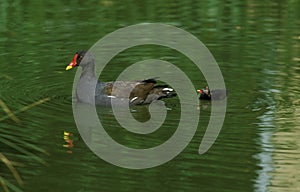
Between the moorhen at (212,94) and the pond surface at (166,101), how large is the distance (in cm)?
12

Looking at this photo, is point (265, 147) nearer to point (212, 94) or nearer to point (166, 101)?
point (212, 94)

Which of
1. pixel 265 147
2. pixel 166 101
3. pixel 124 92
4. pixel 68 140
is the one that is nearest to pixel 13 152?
pixel 68 140

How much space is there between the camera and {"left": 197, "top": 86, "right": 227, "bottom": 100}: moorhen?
11125mm

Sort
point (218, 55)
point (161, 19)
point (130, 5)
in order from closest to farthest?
point (218, 55) < point (161, 19) < point (130, 5)

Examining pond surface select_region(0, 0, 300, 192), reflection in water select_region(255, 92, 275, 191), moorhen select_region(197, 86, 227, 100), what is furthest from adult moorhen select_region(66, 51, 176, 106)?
reflection in water select_region(255, 92, 275, 191)

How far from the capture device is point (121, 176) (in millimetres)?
8164

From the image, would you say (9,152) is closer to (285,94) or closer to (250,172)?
(250,172)

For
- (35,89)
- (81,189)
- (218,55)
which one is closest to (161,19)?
(218,55)

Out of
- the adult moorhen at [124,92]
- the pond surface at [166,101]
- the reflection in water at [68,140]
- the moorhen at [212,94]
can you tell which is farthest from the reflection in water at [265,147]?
the reflection in water at [68,140]

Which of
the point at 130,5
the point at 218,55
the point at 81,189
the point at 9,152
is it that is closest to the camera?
the point at 81,189

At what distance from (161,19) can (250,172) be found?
800cm

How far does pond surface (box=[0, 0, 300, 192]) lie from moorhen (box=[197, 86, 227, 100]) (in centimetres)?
12

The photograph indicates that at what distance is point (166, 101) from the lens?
11.3 m

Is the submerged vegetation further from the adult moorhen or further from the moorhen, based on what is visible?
the moorhen
